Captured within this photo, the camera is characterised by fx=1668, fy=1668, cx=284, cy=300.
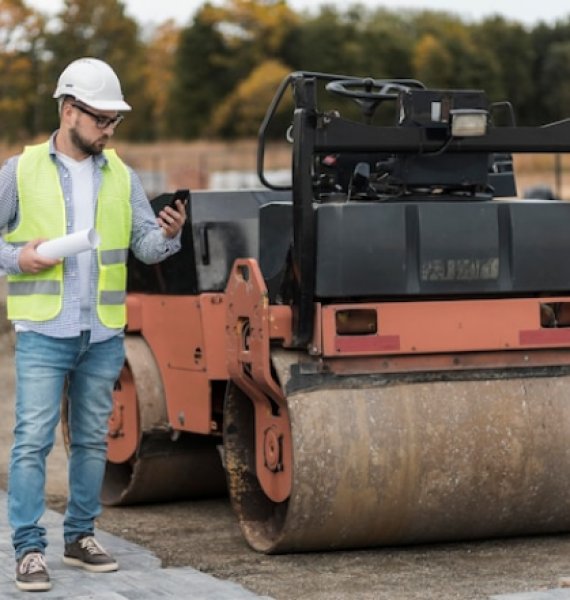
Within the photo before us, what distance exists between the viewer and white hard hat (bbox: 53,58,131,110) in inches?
231

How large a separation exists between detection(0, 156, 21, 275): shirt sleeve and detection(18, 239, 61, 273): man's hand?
4 cm

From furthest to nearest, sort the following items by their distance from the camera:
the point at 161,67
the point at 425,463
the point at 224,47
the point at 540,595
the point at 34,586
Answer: the point at 161,67
the point at 224,47
the point at 425,463
the point at 34,586
the point at 540,595

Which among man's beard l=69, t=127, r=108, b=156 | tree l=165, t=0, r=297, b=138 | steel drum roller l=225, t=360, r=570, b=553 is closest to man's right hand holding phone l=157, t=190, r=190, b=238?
man's beard l=69, t=127, r=108, b=156

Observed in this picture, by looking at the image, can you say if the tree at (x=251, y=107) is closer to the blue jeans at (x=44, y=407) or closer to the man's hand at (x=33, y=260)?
the blue jeans at (x=44, y=407)

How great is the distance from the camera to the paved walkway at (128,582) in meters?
5.54

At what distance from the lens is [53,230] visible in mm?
5887

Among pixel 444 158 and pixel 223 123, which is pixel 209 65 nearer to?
pixel 223 123

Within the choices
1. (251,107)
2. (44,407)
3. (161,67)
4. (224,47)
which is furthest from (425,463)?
(161,67)

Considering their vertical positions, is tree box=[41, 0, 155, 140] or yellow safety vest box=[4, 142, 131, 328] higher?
tree box=[41, 0, 155, 140]

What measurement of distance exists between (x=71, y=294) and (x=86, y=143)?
54 cm

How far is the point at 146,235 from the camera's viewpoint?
20.1 feet

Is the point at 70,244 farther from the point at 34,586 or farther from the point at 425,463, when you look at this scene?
the point at 425,463

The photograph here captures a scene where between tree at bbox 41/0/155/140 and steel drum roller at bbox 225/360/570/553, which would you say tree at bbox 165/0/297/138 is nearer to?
tree at bbox 41/0/155/140

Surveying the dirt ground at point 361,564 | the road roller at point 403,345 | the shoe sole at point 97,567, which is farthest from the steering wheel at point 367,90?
the shoe sole at point 97,567
